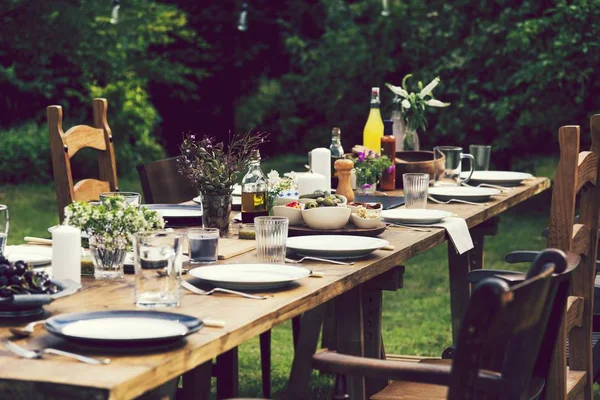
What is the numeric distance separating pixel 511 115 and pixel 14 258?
8.32 metres

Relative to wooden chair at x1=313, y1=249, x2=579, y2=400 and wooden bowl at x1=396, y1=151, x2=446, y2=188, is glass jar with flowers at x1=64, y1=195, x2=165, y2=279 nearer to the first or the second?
wooden chair at x1=313, y1=249, x2=579, y2=400

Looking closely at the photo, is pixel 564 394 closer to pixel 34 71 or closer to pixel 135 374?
pixel 135 374

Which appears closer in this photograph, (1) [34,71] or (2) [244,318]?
(2) [244,318]

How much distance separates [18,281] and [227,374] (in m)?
1.65

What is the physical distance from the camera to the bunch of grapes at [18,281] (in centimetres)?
218

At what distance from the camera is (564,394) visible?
3236mm

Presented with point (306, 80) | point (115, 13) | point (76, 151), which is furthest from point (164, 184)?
point (115, 13)

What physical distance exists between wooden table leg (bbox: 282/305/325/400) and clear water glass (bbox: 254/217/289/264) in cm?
95

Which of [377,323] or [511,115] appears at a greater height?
[511,115]

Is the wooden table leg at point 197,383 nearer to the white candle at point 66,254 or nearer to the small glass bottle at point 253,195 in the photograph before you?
the small glass bottle at point 253,195

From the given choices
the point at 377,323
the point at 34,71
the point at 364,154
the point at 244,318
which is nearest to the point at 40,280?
the point at 244,318

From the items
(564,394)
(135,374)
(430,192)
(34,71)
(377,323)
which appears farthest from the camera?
(34,71)

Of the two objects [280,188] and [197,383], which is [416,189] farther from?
[197,383]

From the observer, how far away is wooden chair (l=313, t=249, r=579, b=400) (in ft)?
6.07
